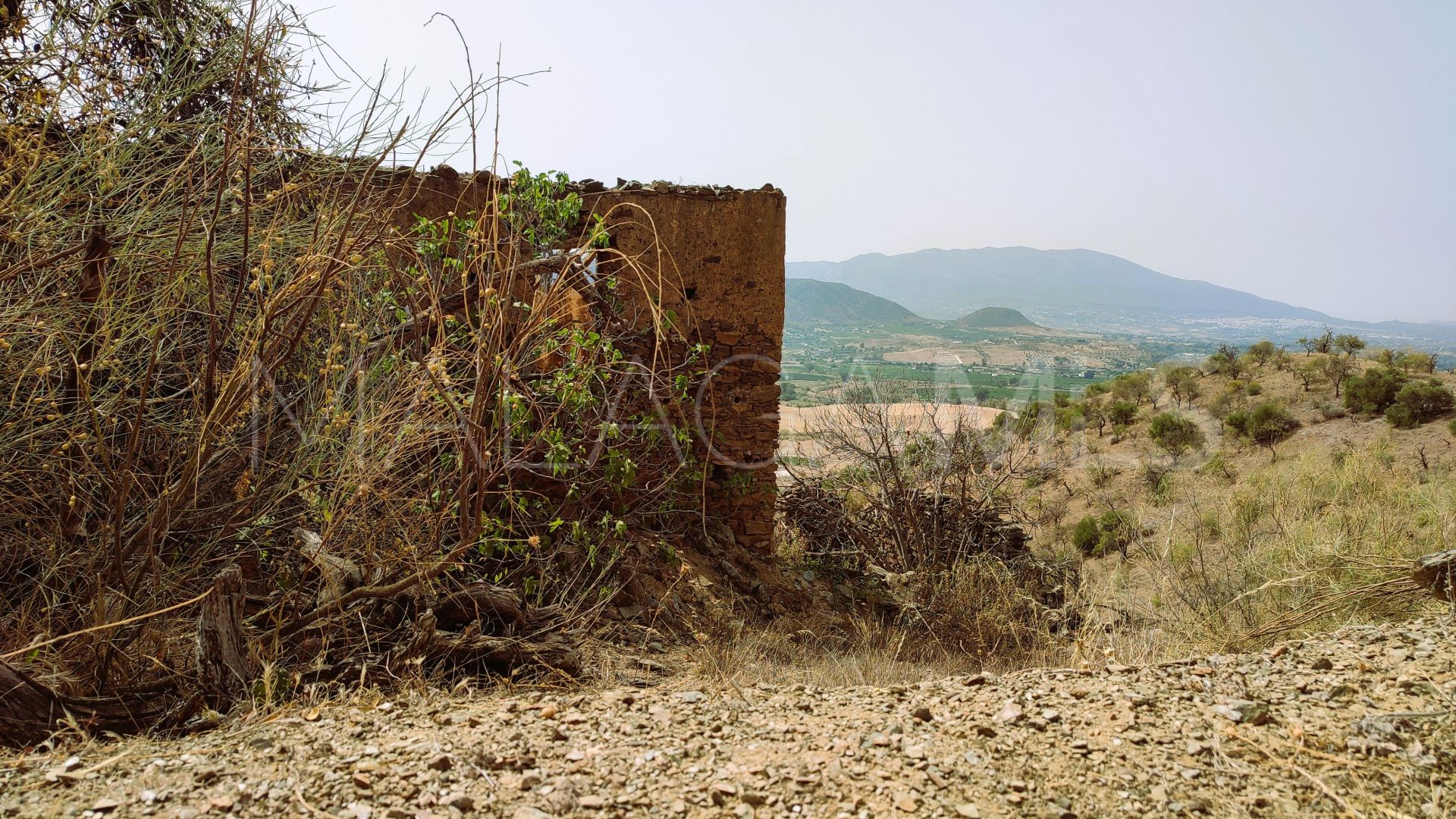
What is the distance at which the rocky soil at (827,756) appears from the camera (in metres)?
1.91

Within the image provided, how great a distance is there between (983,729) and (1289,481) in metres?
10.5

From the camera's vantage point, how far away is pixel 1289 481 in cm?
1061

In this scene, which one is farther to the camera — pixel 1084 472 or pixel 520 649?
pixel 1084 472

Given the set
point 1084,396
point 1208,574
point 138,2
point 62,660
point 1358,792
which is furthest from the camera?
point 1084,396

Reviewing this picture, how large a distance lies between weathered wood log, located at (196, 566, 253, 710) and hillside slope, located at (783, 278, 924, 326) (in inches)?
1044

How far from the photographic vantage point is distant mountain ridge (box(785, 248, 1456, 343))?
3002 inches

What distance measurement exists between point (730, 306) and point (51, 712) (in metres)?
4.93

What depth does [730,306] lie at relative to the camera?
21.6 feet

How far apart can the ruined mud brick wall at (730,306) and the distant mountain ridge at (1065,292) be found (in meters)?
57.5

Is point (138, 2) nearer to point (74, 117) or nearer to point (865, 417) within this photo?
point (74, 117)

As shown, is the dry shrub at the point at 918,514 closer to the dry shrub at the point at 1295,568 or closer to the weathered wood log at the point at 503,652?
the dry shrub at the point at 1295,568

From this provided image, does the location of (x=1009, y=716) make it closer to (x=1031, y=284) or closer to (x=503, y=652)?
(x=503, y=652)

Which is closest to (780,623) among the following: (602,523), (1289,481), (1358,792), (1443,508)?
(602,523)

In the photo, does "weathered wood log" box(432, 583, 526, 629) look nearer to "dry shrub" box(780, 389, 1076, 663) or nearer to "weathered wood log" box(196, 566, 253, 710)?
"weathered wood log" box(196, 566, 253, 710)
